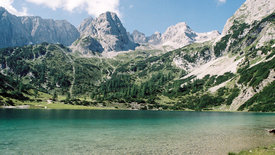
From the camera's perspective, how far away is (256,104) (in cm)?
18938

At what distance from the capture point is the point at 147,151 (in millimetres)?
35969

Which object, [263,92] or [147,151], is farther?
[263,92]

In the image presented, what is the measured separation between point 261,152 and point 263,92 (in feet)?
631

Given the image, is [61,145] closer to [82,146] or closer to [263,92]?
[82,146]

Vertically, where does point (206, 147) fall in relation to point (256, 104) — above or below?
below

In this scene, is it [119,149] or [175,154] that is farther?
[119,149]

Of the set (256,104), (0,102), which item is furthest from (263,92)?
(0,102)

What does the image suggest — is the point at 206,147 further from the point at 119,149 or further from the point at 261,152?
the point at 119,149

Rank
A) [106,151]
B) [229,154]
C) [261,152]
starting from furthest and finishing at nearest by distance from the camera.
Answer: [106,151]
[229,154]
[261,152]

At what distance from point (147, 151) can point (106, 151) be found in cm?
701

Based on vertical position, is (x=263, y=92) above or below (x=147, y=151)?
above

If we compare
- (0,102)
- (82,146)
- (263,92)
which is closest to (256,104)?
(263,92)

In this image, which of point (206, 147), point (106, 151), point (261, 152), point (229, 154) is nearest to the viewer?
point (261, 152)

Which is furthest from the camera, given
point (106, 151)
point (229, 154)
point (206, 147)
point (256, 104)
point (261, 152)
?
point (256, 104)
